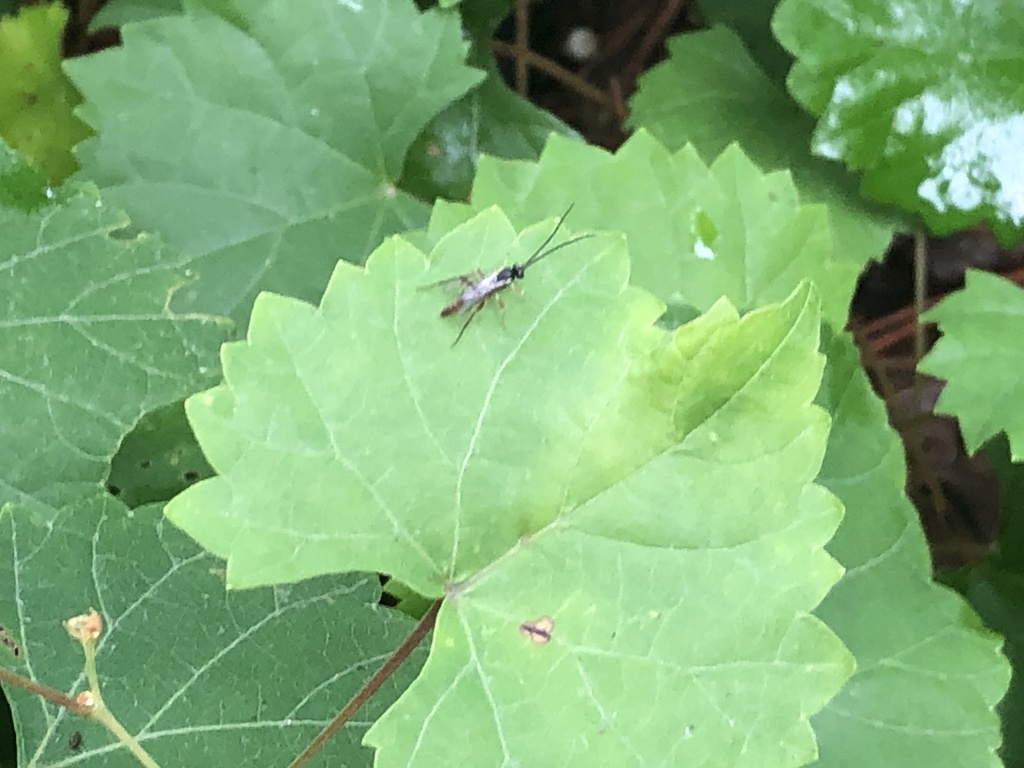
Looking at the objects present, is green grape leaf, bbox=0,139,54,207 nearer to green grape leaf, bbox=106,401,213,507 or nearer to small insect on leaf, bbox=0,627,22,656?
green grape leaf, bbox=106,401,213,507

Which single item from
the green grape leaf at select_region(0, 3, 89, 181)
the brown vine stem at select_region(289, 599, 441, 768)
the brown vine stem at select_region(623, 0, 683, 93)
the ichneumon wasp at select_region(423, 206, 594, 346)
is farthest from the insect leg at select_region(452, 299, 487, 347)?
the brown vine stem at select_region(623, 0, 683, 93)

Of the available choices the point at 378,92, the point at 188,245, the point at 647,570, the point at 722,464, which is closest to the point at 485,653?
the point at 647,570

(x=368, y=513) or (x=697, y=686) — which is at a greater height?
(x=368, y=513)

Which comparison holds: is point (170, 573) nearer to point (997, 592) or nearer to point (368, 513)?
point (368, 513)

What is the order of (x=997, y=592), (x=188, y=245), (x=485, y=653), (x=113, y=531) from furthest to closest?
(x=997, y=592) < (x=188, y=245) < (x=113, y=531) < (x=485, y=653)

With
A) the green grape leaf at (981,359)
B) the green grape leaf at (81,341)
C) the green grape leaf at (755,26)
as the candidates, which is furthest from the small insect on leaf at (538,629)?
the green grape leaf at (755,26)

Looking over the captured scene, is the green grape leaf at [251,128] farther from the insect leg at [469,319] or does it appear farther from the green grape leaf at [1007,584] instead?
the green grape leaf at [1007,584]

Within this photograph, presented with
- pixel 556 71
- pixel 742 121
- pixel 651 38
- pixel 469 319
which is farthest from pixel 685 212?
pixel 651 38
